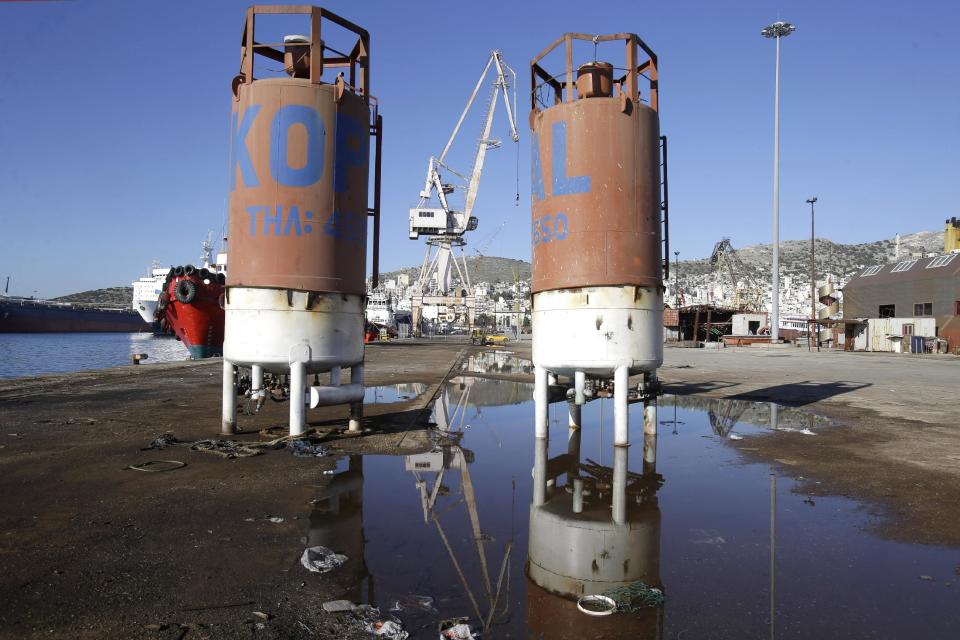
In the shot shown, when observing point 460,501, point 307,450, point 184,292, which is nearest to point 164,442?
point 307,450

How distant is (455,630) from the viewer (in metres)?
3.55

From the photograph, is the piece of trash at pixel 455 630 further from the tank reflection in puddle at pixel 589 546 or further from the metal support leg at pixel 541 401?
the metal support leg at pixel 541 401

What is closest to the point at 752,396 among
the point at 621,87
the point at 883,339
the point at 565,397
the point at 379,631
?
the point at 565,397

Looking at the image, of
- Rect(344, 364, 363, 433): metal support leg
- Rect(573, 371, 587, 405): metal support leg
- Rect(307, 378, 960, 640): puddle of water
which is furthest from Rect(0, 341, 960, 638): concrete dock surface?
Rect(573, 371, 587, 405): metal support leg

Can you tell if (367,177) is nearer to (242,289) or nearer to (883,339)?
(242,289)

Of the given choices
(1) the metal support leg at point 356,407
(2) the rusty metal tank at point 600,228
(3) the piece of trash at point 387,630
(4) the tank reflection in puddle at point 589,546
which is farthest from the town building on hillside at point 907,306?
(3) the piece of trash at point 387,630

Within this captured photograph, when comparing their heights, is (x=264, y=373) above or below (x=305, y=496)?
above

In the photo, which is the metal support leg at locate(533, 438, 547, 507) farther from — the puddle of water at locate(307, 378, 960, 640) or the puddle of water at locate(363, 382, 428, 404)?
the puddle of water at locate(363, 382, 428, 404)

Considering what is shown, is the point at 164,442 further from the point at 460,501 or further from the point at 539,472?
the point at 539,472

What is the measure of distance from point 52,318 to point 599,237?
118932mm

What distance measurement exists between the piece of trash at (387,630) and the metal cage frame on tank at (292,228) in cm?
580

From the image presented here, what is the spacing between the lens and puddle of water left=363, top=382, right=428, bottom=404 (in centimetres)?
1461

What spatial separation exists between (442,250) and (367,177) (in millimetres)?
80942

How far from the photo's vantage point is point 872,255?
640 ft
